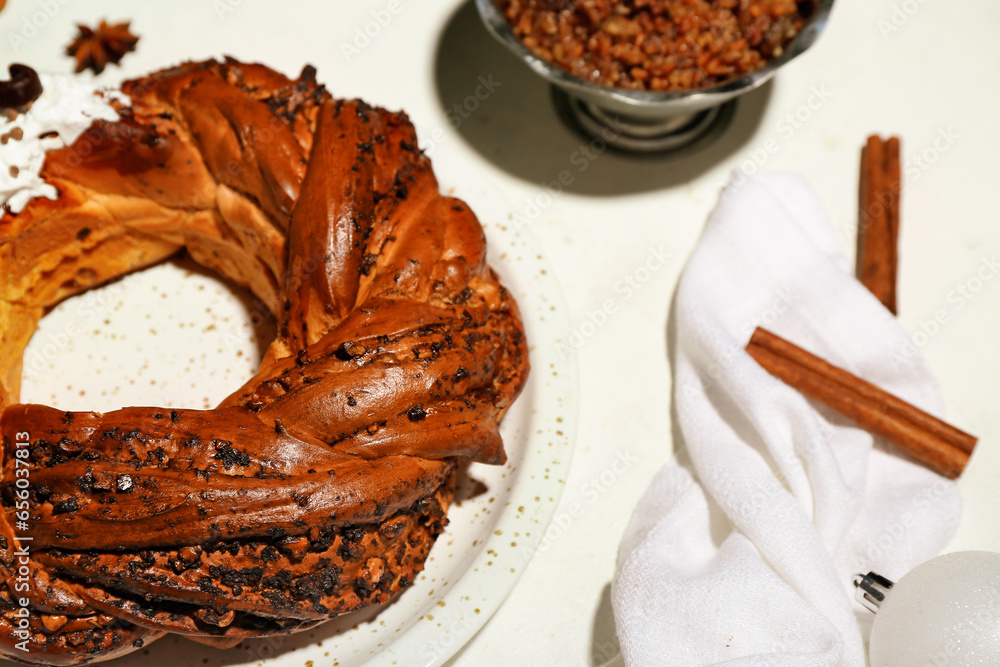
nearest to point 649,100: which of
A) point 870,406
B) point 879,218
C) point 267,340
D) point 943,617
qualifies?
point 879,218

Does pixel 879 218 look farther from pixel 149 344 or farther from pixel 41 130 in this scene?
pixel 41 130

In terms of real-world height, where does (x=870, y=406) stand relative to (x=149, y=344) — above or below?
above

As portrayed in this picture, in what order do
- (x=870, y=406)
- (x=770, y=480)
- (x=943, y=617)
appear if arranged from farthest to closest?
1. (x=870, y=406)
2. (x=770, y=480)
3. (x=943, y=617)

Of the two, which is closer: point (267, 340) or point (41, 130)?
point (41, 130)

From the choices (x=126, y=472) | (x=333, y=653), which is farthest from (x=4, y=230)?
(x=333, y=653)

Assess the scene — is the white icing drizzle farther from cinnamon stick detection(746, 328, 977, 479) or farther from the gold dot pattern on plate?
cinnamon stick detection(746, 328, 977, 479)

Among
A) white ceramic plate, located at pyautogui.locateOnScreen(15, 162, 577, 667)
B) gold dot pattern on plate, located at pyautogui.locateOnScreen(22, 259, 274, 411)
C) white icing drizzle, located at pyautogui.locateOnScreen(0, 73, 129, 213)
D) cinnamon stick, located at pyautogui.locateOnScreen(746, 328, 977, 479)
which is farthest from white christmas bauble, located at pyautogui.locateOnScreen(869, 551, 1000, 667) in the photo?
white icing drizzle, located at pyautogui.locateOnScreen(0, 73, 129, 213)
